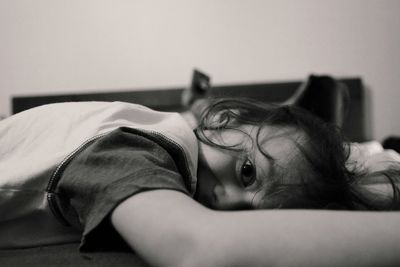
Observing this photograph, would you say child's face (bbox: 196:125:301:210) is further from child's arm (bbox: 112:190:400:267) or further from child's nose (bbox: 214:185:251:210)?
child's arm (bbox: 112:190:400:267)

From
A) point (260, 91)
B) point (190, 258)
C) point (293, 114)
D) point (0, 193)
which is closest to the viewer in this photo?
point (190, 258)

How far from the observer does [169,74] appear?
1978 millimetres

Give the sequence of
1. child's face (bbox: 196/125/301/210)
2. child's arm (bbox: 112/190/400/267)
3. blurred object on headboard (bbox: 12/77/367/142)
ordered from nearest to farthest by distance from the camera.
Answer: child's arm (bbox: 112/190/400/267) < child's face (bbox: 196/125/301/210) < blurred object on headboard (bbox: 12/77/367/142)

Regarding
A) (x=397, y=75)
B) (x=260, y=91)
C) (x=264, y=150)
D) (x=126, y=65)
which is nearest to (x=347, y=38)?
(x=397, y=75)

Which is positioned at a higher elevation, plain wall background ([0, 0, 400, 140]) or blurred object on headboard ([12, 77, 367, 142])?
plain wall background ([0, 0, 400, 140])

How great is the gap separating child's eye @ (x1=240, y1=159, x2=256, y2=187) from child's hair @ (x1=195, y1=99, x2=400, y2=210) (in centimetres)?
3

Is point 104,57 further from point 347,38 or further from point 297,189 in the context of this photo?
point 297,189

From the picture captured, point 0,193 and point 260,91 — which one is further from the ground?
point 0,193

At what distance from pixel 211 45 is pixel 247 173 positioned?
1.48 meters

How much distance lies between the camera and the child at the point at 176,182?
31cm

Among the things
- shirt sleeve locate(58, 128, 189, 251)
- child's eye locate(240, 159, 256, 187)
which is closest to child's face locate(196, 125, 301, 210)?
child's eye locate(240, 159, 256, 187)

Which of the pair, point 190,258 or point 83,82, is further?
point 83,82

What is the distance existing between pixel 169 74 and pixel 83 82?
1.44 ft

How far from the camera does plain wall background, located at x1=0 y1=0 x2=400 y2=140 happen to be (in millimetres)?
1943
